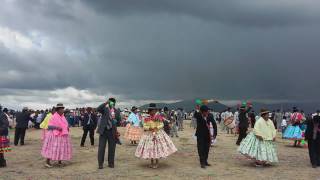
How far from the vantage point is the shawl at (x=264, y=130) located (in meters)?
14.4

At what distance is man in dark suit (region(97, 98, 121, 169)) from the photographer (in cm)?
1375

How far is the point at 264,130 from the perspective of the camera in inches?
570

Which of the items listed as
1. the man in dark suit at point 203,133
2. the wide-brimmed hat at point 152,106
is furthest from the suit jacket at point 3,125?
the man in dark suit at point 203,133

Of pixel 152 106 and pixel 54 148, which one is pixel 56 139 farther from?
pixel 152 106

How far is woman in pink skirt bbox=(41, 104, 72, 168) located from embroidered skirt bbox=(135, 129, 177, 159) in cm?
263

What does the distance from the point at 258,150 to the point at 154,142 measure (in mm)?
3552

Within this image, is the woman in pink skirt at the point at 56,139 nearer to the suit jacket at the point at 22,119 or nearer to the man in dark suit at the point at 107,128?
the man in dark suit at the point at 107,128

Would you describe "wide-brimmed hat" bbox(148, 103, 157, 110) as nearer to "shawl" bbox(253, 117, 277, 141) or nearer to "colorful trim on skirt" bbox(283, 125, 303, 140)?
"shawl" bbox(253, 117, 277, 141)

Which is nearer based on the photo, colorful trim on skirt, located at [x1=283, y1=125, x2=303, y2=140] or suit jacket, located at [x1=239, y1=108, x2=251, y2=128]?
suit jacket, located at [x1=239, y1=108, x2=251, y2=128]

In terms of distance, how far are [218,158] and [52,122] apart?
649cm

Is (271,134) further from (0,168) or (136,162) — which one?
(0,168)

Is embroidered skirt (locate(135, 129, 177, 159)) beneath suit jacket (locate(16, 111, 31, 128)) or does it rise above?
beneath

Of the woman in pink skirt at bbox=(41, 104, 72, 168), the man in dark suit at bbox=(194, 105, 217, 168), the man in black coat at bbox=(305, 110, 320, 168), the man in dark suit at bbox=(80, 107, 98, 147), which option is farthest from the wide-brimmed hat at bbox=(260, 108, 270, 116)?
the man in dark suit at bbox=(80, 107, 98, 147)

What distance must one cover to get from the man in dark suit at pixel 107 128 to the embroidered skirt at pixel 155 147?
0.94 m
